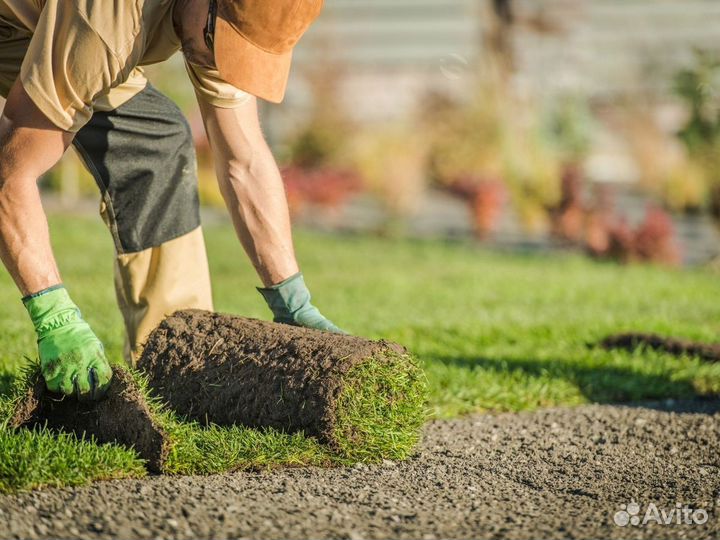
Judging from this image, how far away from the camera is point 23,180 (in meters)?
3.62

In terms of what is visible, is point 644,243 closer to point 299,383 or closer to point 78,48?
point 299,383

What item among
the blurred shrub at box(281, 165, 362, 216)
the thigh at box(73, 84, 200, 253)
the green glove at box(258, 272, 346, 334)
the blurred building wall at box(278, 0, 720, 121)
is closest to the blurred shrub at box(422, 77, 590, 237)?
the blurred shrub at box(281, 165, 362, 216)

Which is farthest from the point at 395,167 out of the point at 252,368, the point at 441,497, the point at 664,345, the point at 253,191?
the point at 441,497

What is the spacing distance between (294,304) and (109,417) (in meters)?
0.89

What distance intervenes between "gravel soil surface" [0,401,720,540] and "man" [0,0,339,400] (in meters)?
0.67

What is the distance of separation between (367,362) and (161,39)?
1466 mm

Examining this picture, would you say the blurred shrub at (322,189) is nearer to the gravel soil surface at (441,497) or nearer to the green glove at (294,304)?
the green glove at (294,304)

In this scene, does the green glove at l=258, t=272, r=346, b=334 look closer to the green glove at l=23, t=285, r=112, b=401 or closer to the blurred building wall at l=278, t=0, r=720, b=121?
the green glove at l=23, t=285, r=112, b=401

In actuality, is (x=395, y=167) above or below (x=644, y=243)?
above

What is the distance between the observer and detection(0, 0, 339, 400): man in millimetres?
3574

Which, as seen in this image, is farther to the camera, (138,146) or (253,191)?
(138,146)

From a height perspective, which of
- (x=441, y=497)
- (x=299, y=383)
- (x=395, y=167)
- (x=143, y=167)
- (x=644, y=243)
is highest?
(x=143, y=167)

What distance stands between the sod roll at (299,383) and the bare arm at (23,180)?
657mm

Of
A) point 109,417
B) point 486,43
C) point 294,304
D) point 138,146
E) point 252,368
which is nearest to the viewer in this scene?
point 109,417
